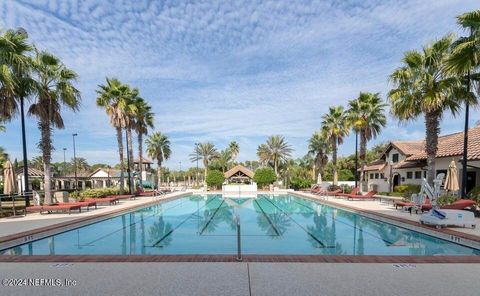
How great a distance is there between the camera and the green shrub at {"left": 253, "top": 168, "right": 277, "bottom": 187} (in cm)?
4175

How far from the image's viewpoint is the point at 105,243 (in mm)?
9969

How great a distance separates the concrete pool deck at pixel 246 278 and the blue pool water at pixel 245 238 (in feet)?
8.99

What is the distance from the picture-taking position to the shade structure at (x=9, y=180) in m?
14.7

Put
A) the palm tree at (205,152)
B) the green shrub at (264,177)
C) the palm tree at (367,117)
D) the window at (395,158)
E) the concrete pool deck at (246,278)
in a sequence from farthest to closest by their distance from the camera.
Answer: the palm tree at (205,152) < the green shrub at (264,177) < the window at (395,158) < the palm tree at (367,117) < the concrete pool deck at (246,278)

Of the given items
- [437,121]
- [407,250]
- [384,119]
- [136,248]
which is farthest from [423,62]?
[136,248]

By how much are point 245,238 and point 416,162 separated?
21.7 meters

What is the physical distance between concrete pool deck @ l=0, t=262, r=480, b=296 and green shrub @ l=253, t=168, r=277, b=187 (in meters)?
35.5

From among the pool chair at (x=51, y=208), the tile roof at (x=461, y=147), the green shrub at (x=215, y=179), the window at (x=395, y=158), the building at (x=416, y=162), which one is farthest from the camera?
the green shrub at (x=215, y=179)

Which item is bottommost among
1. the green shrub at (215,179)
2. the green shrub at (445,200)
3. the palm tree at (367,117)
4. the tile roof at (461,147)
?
the green shrub at (215,179)

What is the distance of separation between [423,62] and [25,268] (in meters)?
18.1

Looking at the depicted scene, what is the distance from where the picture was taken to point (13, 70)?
590 inches

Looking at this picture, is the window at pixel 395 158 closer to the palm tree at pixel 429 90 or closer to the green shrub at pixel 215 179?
the palm tree at pixel 429 90

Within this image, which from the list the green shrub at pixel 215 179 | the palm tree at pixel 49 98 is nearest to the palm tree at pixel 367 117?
the green shrub at pixel 215 179

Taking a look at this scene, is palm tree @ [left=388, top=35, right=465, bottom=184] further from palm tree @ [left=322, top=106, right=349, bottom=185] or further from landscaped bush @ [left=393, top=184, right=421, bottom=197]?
palm tree @ [left=322, top=106, right=349, bottom=185]
